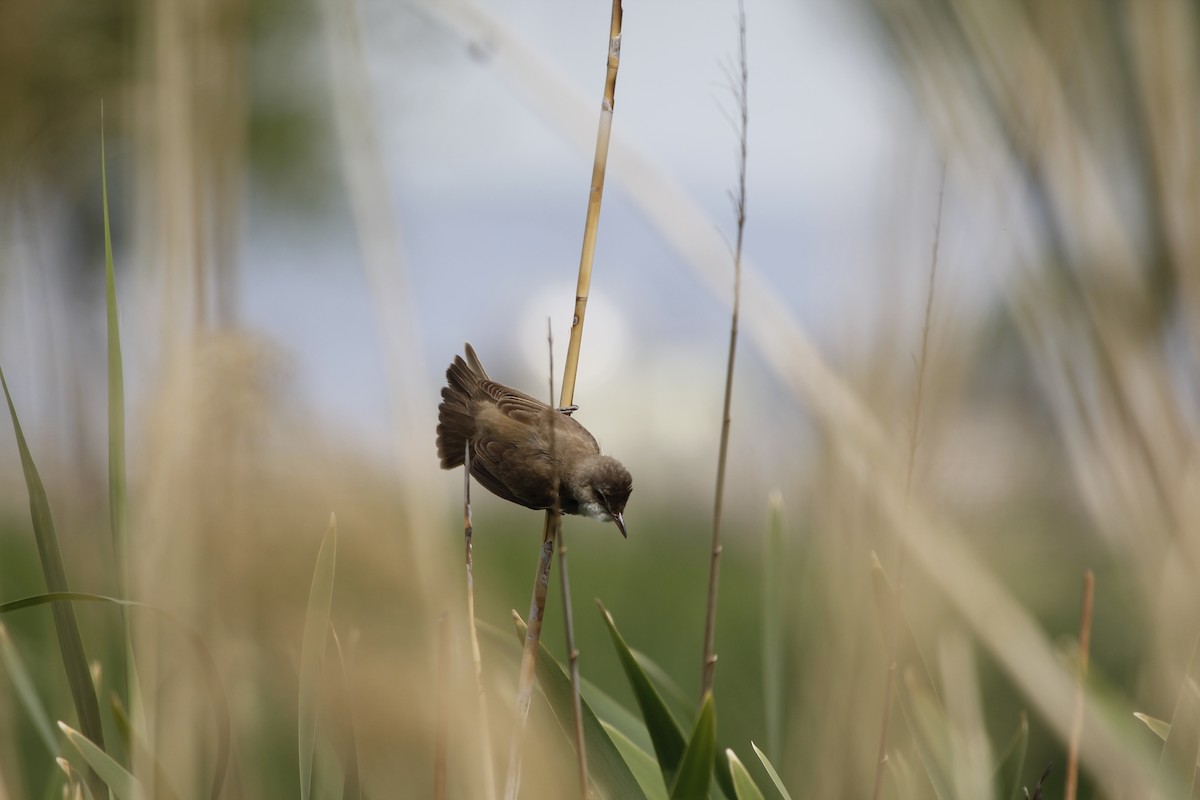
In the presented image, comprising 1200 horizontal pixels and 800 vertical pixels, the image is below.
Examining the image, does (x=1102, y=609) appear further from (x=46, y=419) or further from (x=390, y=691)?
(x=46, y=419)

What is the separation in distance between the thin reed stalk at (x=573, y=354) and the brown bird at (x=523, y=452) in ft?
0.15

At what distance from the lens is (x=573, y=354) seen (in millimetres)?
396

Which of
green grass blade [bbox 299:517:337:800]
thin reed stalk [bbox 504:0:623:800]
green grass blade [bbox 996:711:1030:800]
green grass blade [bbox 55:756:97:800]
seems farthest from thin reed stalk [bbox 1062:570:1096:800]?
green grass blade [bbox 55:756:97:800]

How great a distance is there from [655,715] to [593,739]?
0.11 ft

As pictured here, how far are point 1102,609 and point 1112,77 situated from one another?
2.62 feet

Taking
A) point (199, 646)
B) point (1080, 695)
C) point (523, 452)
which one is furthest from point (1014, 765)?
point (199, 646)

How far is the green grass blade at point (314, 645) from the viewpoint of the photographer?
0.44 metres

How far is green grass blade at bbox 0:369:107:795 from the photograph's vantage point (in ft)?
1.34

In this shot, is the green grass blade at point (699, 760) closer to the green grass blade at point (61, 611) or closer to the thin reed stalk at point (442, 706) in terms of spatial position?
the thin reed stalk at point (442, 706)

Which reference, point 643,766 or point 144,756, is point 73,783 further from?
point 643,766

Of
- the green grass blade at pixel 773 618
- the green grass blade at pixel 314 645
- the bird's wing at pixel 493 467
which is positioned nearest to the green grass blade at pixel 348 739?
the green grass blade at pixel 314 645

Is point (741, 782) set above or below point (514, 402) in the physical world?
below

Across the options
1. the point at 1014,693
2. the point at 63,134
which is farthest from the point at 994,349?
the point at 63,134

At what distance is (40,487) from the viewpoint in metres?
0.41
